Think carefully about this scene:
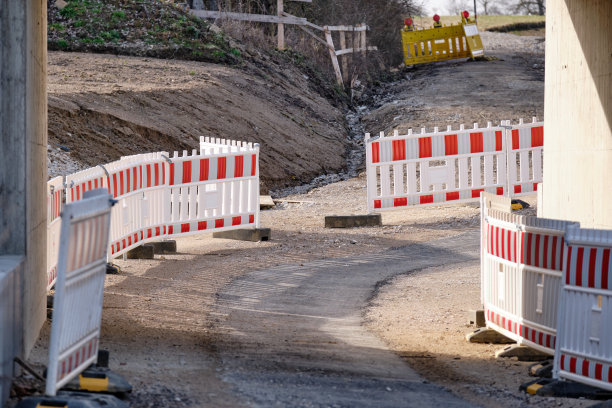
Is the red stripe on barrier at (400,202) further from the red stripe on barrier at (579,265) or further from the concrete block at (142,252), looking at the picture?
the red stripe on barrier at (579,265)

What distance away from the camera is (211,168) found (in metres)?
15.1

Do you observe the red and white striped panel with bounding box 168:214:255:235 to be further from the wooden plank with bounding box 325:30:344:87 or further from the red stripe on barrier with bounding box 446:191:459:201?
the wooden plank with bounding box 325:30:344:87

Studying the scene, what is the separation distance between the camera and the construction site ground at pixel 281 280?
7.70 metres

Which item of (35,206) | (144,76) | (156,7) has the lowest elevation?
(35,206)

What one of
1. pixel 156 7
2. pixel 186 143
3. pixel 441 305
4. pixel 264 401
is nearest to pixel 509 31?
pixel 156 7

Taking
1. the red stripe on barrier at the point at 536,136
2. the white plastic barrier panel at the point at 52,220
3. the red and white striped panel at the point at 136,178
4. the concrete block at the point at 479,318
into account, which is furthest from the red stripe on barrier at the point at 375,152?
the concrete block at the point at 479,318

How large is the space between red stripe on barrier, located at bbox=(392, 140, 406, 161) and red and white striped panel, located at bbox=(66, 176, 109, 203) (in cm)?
665

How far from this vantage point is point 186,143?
76.9ft

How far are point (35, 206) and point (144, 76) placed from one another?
788 inches

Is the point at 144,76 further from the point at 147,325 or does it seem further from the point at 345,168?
the point at 147,325

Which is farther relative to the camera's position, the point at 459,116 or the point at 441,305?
the point at 459,116

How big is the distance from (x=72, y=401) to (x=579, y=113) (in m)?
7.04

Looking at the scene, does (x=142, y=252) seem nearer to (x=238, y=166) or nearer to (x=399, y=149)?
(x=238, y=166)

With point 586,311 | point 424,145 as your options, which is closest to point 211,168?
point 424,145
